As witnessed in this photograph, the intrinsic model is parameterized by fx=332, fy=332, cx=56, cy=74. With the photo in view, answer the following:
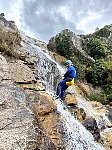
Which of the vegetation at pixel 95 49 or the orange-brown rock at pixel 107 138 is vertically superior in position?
the vegetation at pixel 95 49

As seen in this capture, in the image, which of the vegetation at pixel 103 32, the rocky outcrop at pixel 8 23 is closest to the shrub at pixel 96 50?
the rocky outcrop at pixel 8 23

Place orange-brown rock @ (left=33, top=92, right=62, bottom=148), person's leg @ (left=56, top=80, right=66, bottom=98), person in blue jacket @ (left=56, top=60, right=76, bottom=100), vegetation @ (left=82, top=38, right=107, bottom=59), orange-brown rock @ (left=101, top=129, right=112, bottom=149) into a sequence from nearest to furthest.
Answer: orange-brown rock @ (left=33, top=92, right=62, bottom=148) → person in blue jacket @ (left=56, top=60, right=76, bottom=100) → person's leg @ (left=56, top=80, right=66, bottom=98) → orange-brown rock @ (left=101, top=129, right=112, bottom=149) → vegetation @ (left=82, top=38, right=107, bottom=59)

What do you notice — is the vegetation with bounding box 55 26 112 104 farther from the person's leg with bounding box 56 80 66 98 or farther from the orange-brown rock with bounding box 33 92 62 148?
the orange-brown rock with bounding box 33 92 62 148

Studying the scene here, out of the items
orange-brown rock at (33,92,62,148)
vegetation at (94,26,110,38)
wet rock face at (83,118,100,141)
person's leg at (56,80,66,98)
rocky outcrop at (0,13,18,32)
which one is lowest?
wet rock face at (83,118,100,141)

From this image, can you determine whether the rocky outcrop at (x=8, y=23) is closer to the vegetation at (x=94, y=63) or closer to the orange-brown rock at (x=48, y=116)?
the vegetation at (x=94, y=63)

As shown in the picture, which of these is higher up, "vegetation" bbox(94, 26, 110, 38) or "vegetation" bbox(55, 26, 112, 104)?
"vegetation" bbox(94, 26, 110, 38)

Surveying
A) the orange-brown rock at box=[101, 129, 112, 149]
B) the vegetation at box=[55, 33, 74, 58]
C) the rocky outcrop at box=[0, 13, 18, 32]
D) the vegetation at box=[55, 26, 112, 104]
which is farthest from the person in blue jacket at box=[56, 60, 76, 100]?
the vegetation at box=[55, 33, 74, 58]

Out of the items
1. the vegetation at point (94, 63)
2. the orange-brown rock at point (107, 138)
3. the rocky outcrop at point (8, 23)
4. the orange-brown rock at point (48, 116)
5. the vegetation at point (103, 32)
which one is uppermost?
the vegetation at point (103, 32)

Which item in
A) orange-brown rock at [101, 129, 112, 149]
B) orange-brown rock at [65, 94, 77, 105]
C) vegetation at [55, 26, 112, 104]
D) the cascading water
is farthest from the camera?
vegetation at [55, 26, 112, 104]

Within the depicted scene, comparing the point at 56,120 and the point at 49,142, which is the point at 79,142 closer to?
the point at 56,120

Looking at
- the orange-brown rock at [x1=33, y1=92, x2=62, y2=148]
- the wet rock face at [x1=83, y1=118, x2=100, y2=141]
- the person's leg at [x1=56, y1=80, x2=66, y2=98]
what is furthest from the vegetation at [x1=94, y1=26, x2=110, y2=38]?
the orange-brown rock at [x1=33, y1=92, x2=62, y2=148]

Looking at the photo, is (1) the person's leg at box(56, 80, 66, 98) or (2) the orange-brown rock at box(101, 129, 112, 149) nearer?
(1) the person's leg at box(56, 80, 66, 98)

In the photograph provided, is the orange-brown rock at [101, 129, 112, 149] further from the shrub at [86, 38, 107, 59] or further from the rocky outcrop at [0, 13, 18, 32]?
the shrub at [86, 38, 107, 59]

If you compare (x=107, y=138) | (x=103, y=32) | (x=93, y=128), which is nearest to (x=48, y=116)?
(x=93, y=128)
